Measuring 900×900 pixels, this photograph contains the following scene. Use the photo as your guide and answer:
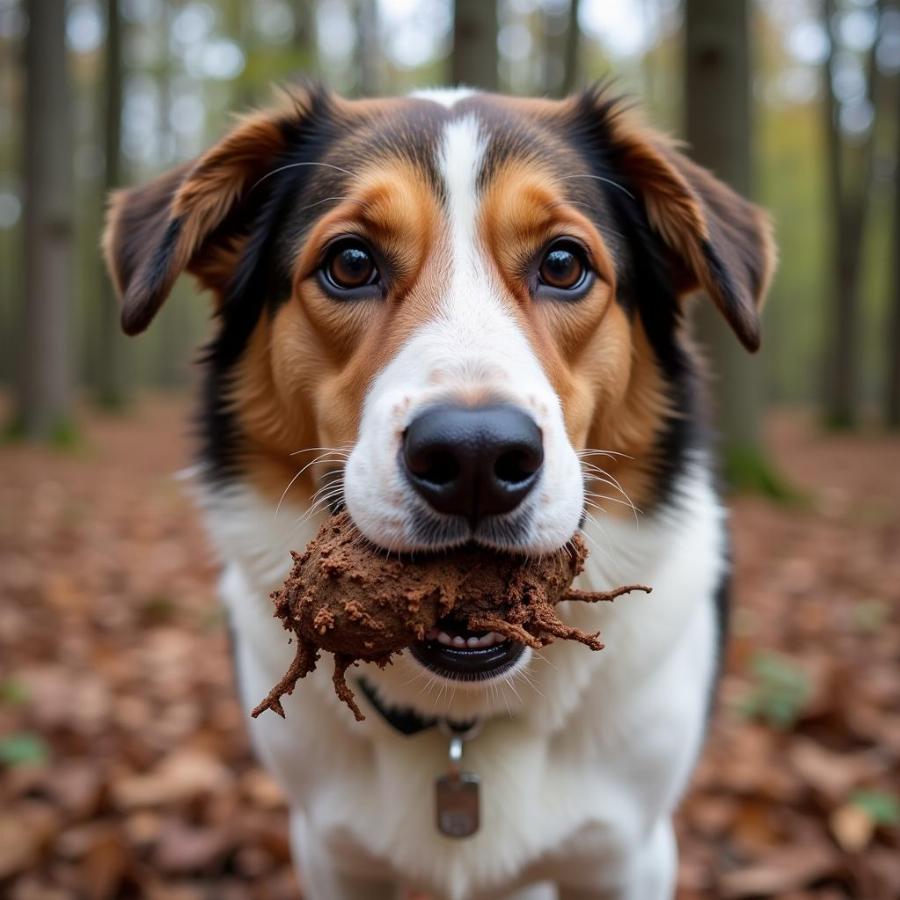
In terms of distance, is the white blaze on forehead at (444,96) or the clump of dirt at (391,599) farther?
the white blaze on forehead at (444,96)

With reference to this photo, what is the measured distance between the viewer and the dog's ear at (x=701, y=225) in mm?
2256

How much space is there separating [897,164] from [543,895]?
16.9 m

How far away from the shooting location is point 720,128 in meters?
6.72

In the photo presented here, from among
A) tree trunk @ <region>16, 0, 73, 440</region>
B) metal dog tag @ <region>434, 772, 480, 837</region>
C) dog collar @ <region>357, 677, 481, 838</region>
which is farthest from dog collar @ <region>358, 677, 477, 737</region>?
tree trunk @ <region>16, 0, 73, 440</region>

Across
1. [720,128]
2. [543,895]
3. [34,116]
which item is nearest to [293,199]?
[543,895]

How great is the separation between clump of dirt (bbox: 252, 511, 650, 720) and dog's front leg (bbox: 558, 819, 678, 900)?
0.95m

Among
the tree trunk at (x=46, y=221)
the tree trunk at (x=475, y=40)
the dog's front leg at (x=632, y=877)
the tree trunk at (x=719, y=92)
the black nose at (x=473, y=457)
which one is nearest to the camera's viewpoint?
the black nose at (x=473, y=457)

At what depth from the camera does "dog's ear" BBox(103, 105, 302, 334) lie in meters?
2.21

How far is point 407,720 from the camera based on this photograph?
2232 millimetres

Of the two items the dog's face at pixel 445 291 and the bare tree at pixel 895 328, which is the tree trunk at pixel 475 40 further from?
the bare tree at pixel 895 328

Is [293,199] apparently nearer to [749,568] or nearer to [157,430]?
[749,568]

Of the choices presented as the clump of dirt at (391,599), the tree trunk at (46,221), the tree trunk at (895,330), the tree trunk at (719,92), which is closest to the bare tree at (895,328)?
the tree trunk at (895,330)

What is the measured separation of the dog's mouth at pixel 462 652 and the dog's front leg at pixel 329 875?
3.09 feet

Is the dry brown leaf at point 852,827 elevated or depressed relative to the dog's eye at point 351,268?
depressed
